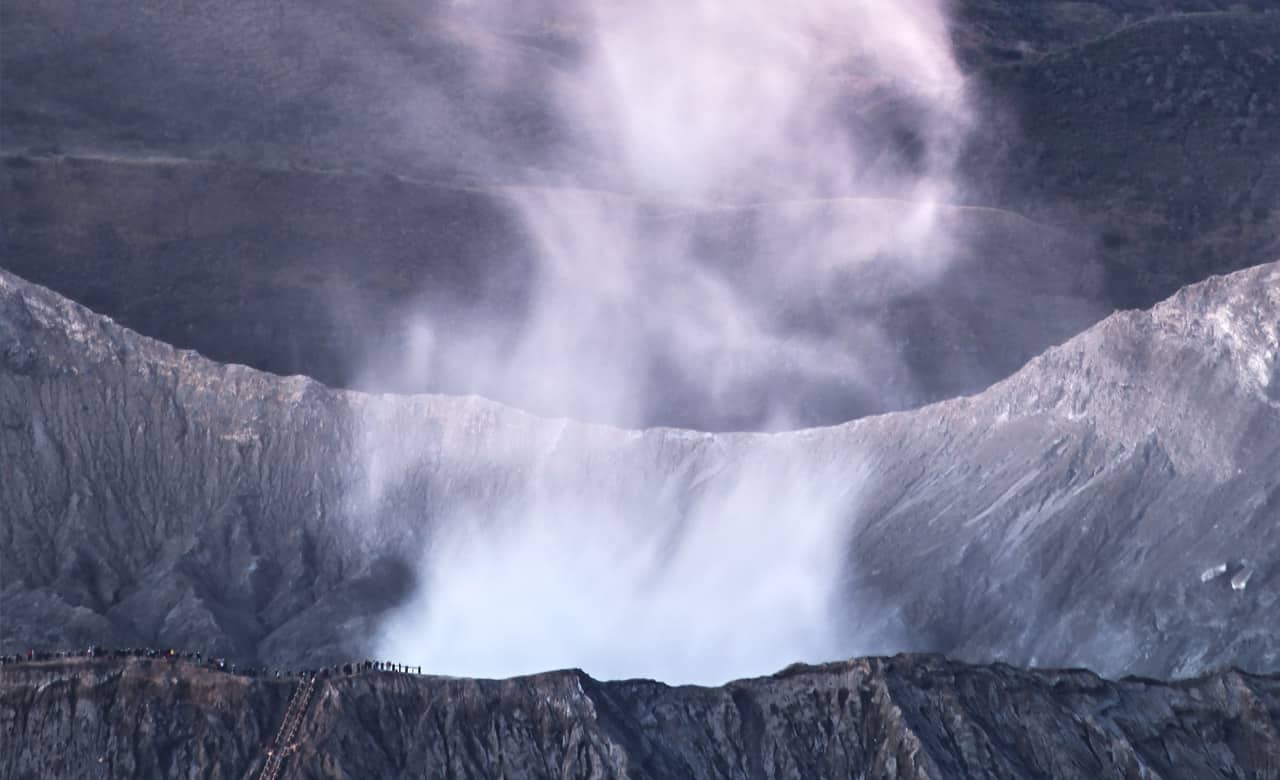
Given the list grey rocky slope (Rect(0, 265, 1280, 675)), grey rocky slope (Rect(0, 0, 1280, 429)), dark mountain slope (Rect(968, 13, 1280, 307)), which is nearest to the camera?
grey rocky slope (Rect(0, 265, 1280, 675))

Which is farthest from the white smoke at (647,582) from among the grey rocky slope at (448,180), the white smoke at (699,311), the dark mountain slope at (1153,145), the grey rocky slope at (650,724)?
the dark mountain slope at (1153,145)

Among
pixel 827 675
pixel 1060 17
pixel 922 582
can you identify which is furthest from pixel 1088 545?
pixel 1060 17

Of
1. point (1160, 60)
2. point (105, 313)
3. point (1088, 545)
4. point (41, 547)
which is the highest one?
point (1160, 60)

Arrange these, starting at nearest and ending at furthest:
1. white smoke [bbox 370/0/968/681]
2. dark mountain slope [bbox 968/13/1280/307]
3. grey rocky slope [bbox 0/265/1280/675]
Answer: grey rocky slope [bbox 0/265/1280/675]
white smoke [bbox 370/0/968/681]
dark mountain slope [bbox 968/13/1280/307]

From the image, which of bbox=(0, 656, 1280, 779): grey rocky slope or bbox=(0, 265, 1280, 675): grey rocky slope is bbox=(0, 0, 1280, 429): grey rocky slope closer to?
bbox=(0, 265, 1280, 675): grey rocky slope

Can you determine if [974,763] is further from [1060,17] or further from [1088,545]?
[1060,17]

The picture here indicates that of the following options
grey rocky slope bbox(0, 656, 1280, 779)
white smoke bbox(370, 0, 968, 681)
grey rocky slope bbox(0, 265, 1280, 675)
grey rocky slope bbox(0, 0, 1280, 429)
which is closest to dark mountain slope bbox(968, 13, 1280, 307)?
grey rocky slope bbox(0, 0, 1280, 429)
